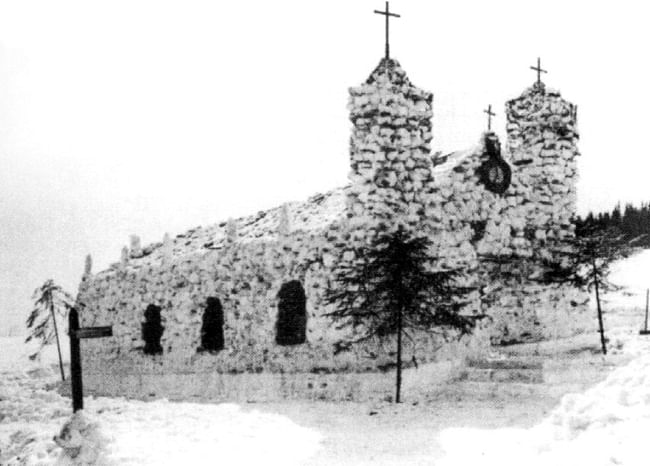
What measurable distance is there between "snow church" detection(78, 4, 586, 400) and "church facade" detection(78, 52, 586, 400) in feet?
0.13

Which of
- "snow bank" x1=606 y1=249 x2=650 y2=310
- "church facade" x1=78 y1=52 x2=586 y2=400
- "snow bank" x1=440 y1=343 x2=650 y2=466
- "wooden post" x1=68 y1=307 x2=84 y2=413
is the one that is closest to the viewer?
"snow bank" x1=440 y1=343 x2=650 y2=466

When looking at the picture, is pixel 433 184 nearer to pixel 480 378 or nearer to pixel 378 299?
pixel 378 299

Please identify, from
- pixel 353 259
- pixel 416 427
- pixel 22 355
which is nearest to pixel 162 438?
pixel 416 427

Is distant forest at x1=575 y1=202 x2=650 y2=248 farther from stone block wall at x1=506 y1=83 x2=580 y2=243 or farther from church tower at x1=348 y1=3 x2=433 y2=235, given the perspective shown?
church tower at x1=348 y1=3 x2=433 y2=235

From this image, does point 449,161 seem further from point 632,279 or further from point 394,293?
point 632,279

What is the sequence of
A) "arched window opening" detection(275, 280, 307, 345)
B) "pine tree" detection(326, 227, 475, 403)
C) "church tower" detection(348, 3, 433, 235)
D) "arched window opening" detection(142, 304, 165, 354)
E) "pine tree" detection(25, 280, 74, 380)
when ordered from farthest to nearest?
"pine tree" detection(25, 280, 74, 380) < "arched window opening" detection(142, 304, 165, 354) < "arched window opening" detection(275, 280, 307, 345) < "church tower" detection(348, 3, 433, 235) < "pine tree" detection(326, 227, 475, 403)

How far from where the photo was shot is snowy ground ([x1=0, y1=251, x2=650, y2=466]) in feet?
28.5

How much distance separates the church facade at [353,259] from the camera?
16453 mm

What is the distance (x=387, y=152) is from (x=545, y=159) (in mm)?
6719

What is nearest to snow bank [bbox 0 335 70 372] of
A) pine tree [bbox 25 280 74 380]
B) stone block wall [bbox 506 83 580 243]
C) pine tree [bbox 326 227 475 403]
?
pine tree [bbox 25 280 74 380]

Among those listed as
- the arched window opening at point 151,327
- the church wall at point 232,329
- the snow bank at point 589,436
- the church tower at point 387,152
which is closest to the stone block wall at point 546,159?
the church tower at point 387,152

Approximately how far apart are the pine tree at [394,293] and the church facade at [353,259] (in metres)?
0.43

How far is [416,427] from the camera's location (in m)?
12.4

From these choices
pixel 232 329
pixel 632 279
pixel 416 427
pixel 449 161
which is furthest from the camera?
pixel 632 279
